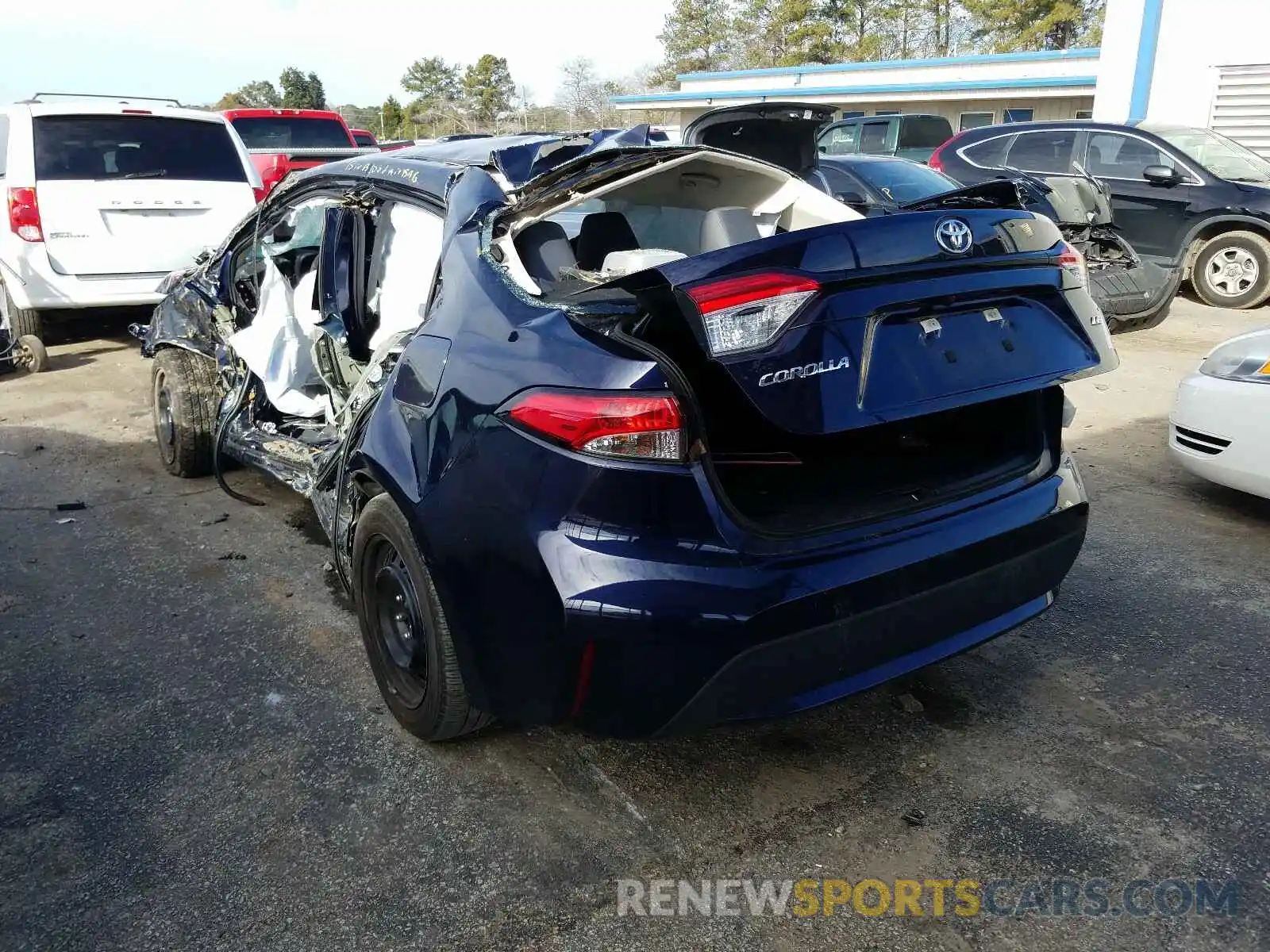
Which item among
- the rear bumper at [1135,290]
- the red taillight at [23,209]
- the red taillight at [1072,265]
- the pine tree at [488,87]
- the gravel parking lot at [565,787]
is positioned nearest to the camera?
the gravel parking lot at [565,787]

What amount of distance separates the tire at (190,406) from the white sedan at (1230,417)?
464cm

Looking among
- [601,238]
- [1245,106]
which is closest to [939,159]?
[1245,106]

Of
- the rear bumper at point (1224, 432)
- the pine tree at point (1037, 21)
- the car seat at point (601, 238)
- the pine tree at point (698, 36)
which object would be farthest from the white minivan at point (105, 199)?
the pine tree at point (698, 36)

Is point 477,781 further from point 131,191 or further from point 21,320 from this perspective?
point 21,320

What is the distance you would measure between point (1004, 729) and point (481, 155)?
7.83 ft

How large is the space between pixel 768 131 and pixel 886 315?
88.0 inches

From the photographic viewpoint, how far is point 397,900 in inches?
93.3

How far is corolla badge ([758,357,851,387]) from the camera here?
7.17ft

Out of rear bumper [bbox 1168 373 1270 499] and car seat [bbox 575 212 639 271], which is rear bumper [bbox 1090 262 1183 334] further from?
car seat [bbox 575 212 639 271]

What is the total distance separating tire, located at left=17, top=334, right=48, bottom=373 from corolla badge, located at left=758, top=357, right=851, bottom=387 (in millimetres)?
7607

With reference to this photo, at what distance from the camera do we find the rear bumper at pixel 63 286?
25.3ft

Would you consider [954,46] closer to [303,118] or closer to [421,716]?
[303,118]

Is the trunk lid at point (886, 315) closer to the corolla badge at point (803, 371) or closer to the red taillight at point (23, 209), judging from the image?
the corolla badge at point (803, 371)

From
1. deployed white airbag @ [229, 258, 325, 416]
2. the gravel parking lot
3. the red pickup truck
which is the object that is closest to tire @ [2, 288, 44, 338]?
deployed white airbag @ [229, 258, 325, 416]
